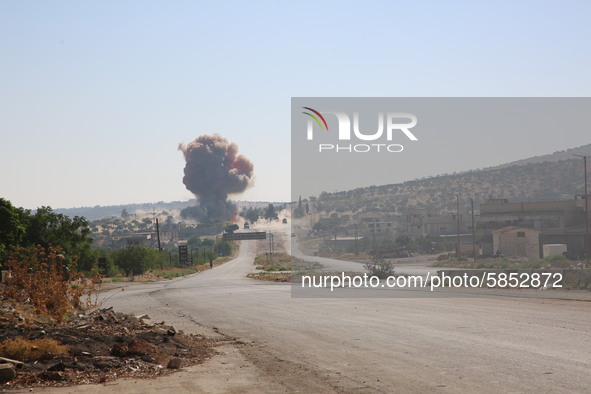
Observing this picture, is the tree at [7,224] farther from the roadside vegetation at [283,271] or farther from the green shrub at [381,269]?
the green shrub at [381,269]

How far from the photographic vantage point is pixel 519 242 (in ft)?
245

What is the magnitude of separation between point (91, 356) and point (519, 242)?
67744mm

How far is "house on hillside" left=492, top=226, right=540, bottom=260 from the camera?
74125 mm

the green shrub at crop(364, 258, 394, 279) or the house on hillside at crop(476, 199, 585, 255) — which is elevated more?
the house on hillside at crop(476, 199, 585, 255)

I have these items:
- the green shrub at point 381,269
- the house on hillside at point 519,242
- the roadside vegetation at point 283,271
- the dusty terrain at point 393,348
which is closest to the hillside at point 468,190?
the roadside vegetation at point 283,271

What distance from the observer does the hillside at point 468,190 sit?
527ft

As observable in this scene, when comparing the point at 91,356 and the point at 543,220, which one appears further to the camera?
the point at 543,220

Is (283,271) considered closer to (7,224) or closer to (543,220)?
(543,220)

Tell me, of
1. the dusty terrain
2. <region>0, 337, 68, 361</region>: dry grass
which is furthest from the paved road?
<region>0, 337, 68, 361</region>: dry grass

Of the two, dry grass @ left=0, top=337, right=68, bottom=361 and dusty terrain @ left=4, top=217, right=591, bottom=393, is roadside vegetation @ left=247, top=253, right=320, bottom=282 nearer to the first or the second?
dusty terrain @ left=4, top=217, right=591, bottom=393

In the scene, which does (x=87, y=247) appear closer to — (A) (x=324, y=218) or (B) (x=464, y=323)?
(B) (x=464, y=323)

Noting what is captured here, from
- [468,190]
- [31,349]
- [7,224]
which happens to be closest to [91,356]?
[31,349]

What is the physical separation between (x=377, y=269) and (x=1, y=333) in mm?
42795

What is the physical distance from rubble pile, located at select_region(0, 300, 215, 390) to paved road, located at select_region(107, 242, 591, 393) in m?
1.76
